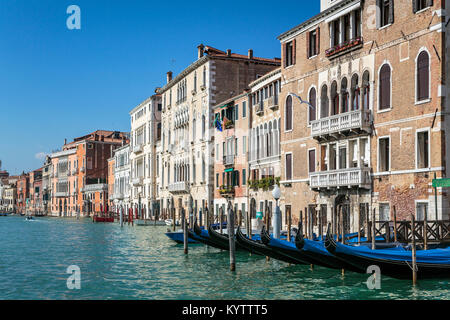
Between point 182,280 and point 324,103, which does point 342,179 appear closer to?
point 324,103

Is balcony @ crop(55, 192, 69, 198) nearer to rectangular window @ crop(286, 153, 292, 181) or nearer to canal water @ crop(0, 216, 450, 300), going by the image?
rectangular window @ crop(286, 153, 292, 181)

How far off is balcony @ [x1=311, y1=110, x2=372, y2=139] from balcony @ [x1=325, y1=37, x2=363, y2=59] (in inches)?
80.5

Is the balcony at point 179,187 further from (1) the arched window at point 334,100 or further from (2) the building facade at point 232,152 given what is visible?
(1) the arched window at point 334,100

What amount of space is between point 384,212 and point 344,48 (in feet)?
17.5

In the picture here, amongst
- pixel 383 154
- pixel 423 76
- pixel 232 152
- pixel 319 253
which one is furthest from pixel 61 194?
pixel 319 253

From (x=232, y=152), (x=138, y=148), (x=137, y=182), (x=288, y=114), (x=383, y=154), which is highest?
(x=138, y=148)

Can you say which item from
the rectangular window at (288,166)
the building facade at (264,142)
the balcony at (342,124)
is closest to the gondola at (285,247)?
the balcony at (342,124)

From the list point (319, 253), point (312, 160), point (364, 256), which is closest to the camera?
point (364, 256)

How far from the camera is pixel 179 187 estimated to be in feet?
123

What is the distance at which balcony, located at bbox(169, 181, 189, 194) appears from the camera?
1439 inches

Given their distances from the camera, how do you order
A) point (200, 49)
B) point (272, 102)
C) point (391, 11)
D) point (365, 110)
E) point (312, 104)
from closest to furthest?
point (391, 11)
point (365, 110)
point (312, 104)
point (272, 102)
point (200, 49)

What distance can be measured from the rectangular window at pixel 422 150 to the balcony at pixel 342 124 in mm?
2063

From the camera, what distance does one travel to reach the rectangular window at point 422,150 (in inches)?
637
